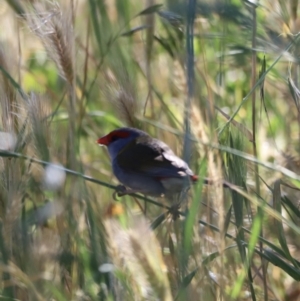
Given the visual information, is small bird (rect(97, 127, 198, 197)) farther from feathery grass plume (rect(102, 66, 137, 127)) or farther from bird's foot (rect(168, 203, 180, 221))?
bird's foot (rect(168, 203, 180, 221))

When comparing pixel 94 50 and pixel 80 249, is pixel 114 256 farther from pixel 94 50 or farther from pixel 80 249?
pixel 94 50

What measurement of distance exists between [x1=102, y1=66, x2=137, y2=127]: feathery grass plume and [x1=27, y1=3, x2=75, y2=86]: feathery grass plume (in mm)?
162

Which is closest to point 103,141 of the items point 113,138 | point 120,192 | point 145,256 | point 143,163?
point 113,138

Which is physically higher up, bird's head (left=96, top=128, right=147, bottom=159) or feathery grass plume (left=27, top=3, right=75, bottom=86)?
feathery grass plume (left=27, top=3, right=75, bottom=86)

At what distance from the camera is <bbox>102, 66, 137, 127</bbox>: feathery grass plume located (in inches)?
82.6

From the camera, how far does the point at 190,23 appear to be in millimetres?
1756

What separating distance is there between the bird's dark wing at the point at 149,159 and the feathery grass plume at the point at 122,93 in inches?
8.5

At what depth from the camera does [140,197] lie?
2072mm

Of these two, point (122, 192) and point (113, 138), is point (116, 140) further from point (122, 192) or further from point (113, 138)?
point (122, 192)

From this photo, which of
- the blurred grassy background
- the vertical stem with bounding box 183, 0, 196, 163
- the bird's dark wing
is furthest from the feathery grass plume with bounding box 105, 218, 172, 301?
the bird's dark wing

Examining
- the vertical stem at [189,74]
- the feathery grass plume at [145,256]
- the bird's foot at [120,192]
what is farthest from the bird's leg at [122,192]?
the feathery grass plume at [145,256]

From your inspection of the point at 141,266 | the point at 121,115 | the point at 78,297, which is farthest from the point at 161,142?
the point at 141,266

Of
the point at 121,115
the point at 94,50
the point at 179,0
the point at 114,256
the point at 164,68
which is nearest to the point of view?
the point at 114,256

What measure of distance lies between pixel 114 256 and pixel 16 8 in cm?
111
